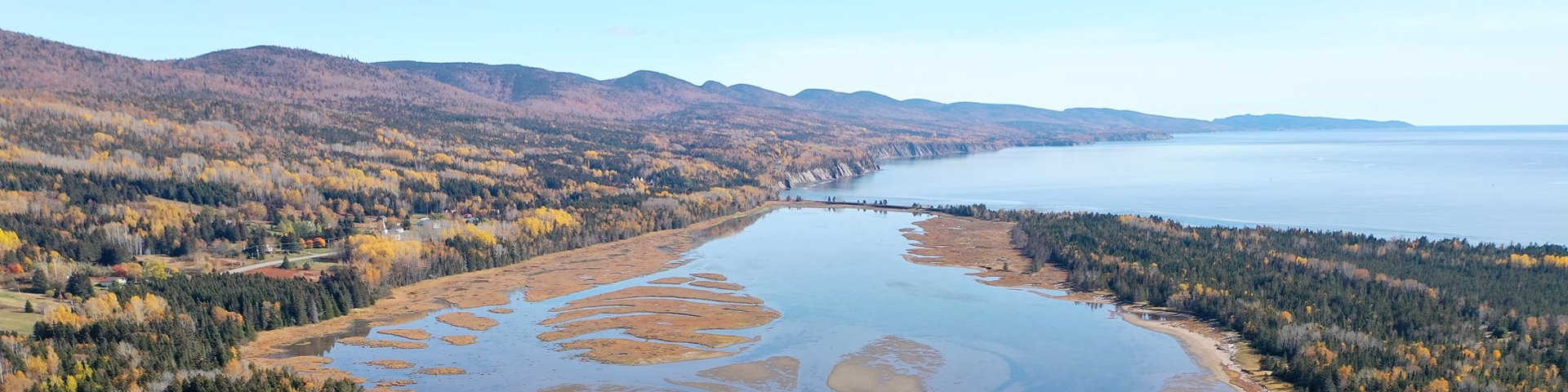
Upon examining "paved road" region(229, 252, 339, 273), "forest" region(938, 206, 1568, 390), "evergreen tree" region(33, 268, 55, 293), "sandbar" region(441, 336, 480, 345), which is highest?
"evergreen tree" region(33, 268, 55, 293)

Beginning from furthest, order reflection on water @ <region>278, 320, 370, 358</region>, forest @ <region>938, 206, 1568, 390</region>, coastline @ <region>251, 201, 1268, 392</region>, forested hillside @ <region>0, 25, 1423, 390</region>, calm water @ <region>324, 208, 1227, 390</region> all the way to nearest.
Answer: reflection on water @ <region>278, 320, 370, 358</region> → coastline @ <region>251, 201, 1268, 392</region> → calm water @ <region>324, 208, 1227, 390</region> → forested hillside @ <region>0, 25, 1423, 390</region> → forest @ <region>938, 206, 1568, 390</region>

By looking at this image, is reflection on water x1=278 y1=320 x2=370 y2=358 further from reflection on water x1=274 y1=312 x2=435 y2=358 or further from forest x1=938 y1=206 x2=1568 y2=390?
forest x1=938 y1=206 x2=1568 y2=390

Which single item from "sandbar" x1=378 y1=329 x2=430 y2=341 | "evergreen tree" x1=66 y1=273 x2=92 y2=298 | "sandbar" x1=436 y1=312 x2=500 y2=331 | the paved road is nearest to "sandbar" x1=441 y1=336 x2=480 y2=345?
"sandbar" x1=378 y1=329 x2=430 y2=341

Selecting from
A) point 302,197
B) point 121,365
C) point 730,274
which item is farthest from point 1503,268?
point 302,197

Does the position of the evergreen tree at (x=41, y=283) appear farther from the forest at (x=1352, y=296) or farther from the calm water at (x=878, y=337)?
the forest at (x=1352, y=296)

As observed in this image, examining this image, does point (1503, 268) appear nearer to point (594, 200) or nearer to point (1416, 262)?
point (1416, 262)

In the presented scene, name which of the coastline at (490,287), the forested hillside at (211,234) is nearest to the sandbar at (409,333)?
the coastline at (490,287)

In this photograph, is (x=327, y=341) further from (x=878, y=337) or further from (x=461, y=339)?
(x=878, y=337)
